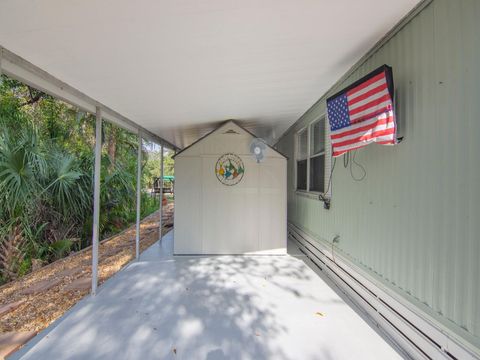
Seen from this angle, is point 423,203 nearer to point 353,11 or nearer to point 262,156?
point 353,11

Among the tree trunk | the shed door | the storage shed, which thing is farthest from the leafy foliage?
the shed door

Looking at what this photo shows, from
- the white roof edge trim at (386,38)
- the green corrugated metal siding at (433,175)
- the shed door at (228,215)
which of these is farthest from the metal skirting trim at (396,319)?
the white roof edge trim at (386,38)

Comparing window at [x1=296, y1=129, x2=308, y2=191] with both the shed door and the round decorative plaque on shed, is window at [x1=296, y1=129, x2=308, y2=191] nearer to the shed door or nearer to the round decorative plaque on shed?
the shed door

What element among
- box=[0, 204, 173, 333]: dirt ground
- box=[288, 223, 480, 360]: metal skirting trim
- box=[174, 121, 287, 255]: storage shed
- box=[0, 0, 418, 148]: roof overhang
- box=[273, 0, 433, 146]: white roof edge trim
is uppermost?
box=[273, 0, 433, 146]: white roof edge trim

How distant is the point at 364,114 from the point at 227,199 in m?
3.01

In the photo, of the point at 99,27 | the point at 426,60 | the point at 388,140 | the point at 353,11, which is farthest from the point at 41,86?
the point at 426,60

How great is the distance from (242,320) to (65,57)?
9.52 ft

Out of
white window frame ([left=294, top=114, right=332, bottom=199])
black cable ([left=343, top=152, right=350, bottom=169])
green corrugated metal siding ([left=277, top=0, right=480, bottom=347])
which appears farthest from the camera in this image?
white window frame ([left=294, top=114, right=332, bottom=199])

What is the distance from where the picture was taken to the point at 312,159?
15.8 feet

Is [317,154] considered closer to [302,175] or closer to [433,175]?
[302,175]

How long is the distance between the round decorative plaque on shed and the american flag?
7.23 feet

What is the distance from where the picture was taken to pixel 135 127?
15.1ft

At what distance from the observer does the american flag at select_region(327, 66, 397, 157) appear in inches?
84.4

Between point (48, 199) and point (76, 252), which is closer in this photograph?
point (48, 199)
